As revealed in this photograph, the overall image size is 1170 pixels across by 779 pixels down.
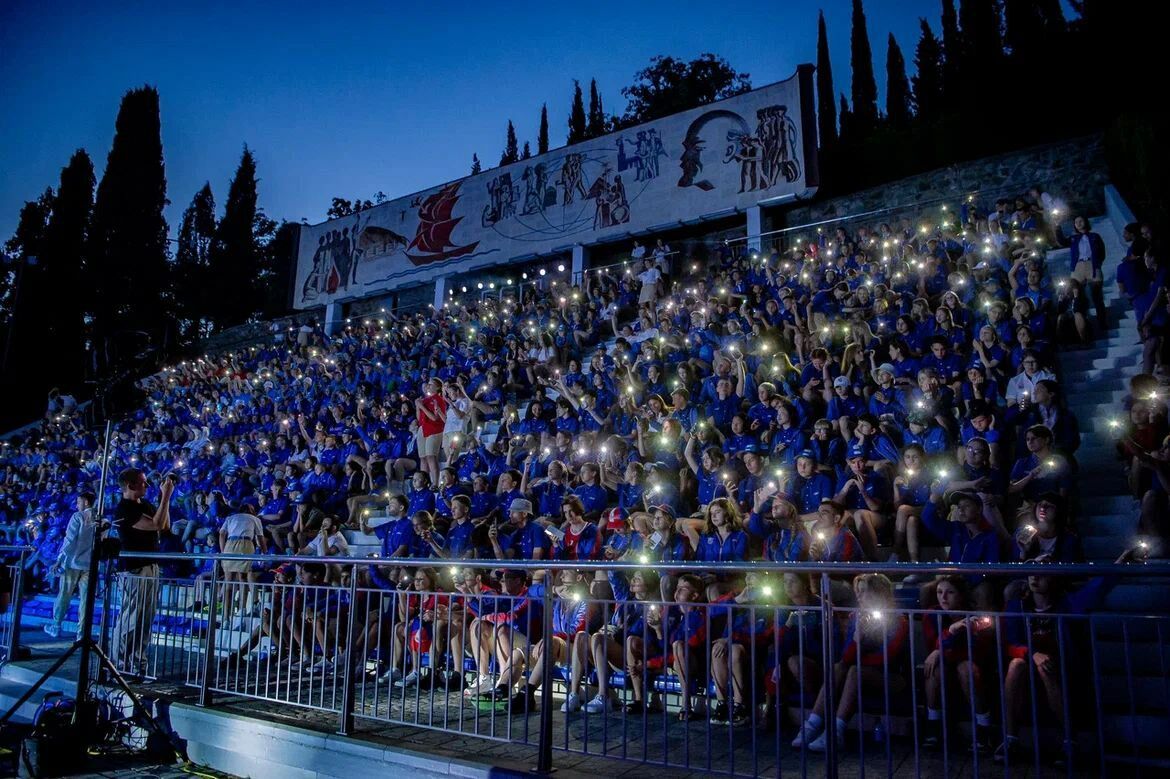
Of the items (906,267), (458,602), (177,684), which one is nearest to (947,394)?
(906,267)

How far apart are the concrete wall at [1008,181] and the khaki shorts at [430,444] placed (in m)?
9.54

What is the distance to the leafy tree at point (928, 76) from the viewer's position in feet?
92.5

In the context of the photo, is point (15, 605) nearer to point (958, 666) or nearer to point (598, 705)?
point (598, 705)

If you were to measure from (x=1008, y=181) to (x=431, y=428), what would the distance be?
1177cm

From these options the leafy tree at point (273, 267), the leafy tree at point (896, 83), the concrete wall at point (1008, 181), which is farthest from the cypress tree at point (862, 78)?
the leafy tree at point (273, 267)

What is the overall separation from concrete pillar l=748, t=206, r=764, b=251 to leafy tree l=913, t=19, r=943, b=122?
47.9 ft

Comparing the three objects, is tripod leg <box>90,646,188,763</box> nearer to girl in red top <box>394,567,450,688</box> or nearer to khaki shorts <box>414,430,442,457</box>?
girl in red top <box>394,567,450,688</box>

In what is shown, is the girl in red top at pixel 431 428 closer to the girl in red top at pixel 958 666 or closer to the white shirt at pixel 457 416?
the white shirt at pixel 457 416

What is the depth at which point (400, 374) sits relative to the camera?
1571 centimetres

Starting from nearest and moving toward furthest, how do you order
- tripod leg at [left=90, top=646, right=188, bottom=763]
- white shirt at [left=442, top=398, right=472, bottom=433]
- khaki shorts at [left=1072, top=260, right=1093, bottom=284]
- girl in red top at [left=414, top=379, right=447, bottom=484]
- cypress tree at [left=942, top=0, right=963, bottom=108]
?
tripod leg at [left=90, top=646, right=188, bottom=763]
khaki shorts at [left=1072, top=260, right=1093, bottom=284]
girl in red top at [left=414, top=379, right=447, bottom=484]
white shirt at [left=442, top=398, right=472, bottom=433]
cypress tree at [left=942, top=0, right=963, bottom=108]

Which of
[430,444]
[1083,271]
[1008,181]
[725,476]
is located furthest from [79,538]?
[1008,181]

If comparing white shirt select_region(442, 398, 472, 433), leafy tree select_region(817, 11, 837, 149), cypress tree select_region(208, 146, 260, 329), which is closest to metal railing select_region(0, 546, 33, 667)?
white shirt select_region(442, 398, 472, 433)

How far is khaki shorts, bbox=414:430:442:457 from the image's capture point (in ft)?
38.7

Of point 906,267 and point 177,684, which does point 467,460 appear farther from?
point 906,267
